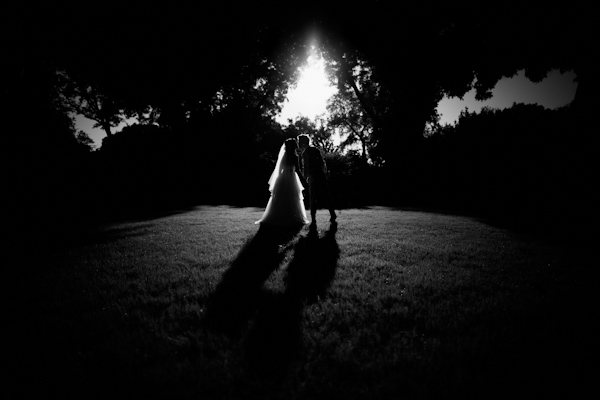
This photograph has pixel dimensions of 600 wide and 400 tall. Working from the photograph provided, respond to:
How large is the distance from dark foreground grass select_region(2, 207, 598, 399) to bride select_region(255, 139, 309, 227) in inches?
94.8

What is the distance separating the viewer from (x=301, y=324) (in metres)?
2.75

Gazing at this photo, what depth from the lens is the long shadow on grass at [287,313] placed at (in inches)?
86.7

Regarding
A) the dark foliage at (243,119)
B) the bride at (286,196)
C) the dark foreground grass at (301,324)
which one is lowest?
the dark foreground grass at (301,324)

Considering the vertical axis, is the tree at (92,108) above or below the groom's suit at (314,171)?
above

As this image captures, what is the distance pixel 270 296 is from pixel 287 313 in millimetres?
481

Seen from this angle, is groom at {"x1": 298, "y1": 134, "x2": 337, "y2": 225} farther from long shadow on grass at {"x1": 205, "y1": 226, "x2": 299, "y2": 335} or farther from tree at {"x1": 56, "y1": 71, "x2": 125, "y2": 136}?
tree at {"x1": 56, "y1": 71, "x2": 125, "y2": 136}

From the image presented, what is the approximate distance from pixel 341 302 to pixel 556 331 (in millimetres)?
2222

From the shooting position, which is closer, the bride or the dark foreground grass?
the dark foreground grass

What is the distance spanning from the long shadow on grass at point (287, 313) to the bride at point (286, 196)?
2472 mm

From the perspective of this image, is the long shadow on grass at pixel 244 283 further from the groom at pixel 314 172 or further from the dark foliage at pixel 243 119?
the dark foliage at pixel 243 119

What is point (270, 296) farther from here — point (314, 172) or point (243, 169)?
point (243, 169)

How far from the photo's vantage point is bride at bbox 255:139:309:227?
776 centimetres

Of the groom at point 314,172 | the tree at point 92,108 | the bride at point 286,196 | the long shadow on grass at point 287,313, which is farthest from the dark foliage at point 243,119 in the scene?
the tree at point 92,108

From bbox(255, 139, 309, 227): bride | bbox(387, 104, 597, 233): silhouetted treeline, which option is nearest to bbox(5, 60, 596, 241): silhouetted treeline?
bbox(387, 104, 597, 233): silhouetted treeline
